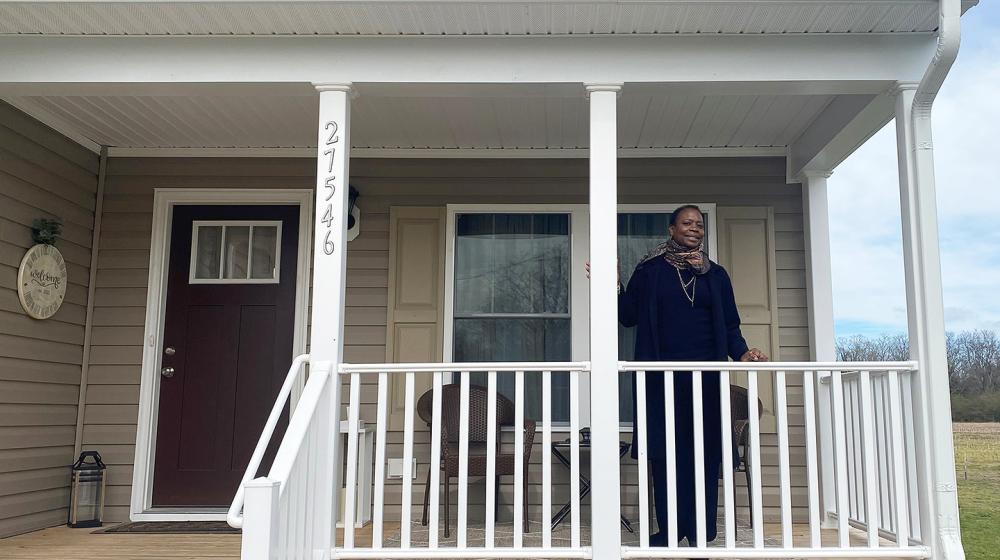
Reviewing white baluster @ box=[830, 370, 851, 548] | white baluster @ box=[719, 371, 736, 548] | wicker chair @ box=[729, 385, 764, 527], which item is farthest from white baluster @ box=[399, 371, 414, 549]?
wicker chair @ box=[729, 385, 764, 527]

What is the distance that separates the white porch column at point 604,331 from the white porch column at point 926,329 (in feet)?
3.82

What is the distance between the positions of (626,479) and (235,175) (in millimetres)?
2911

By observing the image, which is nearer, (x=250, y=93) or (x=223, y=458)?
(x=250, y=93)

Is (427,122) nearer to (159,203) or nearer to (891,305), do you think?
(159,203)

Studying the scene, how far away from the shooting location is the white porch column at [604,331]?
3195 millimetres

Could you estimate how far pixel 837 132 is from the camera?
412cm

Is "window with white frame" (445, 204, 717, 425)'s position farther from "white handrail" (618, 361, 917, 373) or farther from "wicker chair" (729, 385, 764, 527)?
"white handrail" (618, 361, 917, 373)

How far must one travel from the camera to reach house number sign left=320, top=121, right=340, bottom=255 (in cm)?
338

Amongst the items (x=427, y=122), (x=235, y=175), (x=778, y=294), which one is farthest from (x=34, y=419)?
(x=778, y=294)

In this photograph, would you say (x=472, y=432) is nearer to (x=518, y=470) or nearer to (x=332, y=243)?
(x=518, y=470)

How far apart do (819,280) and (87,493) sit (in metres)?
4.30

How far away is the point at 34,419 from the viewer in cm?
445

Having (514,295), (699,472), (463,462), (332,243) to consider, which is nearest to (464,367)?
(463,462)

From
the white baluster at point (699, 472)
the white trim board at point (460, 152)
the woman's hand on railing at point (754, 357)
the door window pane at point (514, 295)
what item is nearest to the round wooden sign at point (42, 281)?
the white trim board at point (460, 152)
